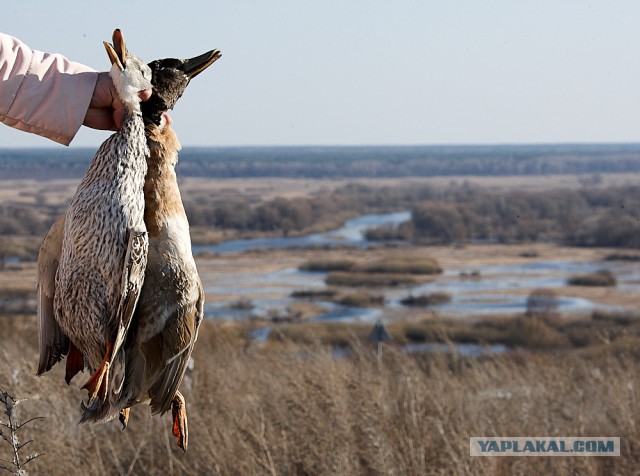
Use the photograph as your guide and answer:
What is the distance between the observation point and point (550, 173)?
139 m

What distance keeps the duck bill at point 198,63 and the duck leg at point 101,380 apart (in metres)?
0.60

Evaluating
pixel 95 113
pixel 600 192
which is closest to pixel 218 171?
pixel 600 192

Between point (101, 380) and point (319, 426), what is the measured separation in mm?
4495

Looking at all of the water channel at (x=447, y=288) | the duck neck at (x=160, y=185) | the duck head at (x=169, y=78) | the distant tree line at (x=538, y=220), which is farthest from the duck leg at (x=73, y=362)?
the distant tree line at (x=538, y=220)

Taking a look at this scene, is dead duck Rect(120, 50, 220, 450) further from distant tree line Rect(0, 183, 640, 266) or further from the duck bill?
distant tree line Rect(0, 183, 640, 266)

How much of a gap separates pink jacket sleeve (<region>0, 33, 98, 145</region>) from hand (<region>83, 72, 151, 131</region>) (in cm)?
2

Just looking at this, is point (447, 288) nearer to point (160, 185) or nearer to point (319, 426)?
point (319, 426)

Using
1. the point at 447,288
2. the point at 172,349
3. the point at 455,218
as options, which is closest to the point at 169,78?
the point at 172,349

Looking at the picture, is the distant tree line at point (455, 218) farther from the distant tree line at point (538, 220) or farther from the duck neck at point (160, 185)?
the duck neck at point (160, 185)

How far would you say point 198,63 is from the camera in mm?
1858

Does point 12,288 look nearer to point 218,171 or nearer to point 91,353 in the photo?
point 91,353

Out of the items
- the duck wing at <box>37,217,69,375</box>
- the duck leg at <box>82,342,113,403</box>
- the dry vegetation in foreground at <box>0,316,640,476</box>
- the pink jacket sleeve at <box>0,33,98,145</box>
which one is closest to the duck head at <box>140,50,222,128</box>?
the pink jacket sleeve at <box>0,33,98,145</box>

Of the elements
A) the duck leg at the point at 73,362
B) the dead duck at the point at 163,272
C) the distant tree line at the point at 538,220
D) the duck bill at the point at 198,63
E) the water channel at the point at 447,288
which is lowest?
the distant tree line at the point at 538,220

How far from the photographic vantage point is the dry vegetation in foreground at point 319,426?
5.73 m
